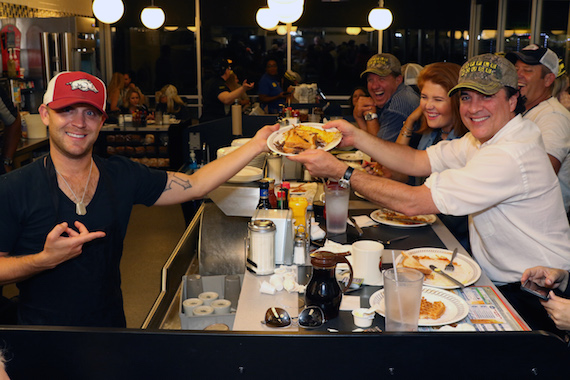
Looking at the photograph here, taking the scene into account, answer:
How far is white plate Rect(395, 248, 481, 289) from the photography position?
2129 mm

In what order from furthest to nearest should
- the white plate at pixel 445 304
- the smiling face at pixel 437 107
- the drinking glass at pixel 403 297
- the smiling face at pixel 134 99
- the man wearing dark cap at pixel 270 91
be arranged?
1. the smiling face at pixel 134 99
2. the man wearing dark cap at pixel 270 91
3. the smiling face at pixel 437 107
4. the white plate at pixel 445 304
5. the drinking glass at pixel 403 297

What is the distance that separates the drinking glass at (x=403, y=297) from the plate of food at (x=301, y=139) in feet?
3.42

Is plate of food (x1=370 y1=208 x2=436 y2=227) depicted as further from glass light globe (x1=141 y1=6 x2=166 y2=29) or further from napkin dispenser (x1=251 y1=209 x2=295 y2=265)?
glass light globe (x1=141 y1=6 x2=166 y2=29)

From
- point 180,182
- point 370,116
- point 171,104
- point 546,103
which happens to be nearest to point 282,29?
point 171,104

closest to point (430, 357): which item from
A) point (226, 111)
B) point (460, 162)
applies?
point (460, 162)

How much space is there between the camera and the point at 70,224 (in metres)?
2.01

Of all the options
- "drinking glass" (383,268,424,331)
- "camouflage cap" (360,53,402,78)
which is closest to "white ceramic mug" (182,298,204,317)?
"drinking glass" (383,268,424,331)

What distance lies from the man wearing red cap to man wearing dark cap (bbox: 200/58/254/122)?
18.2 ft

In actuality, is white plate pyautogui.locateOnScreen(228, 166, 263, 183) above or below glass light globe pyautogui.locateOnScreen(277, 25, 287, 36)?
below

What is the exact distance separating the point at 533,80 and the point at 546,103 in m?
0.18

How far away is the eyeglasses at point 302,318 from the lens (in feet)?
5.96

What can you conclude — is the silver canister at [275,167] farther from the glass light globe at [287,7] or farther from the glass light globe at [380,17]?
the glass light globe at [380,17]

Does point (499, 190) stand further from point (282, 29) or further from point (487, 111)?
point (282, 29)

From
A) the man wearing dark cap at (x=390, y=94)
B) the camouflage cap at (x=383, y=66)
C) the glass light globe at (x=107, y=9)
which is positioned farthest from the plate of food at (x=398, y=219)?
the glass light globe at (x=107, y=9)
